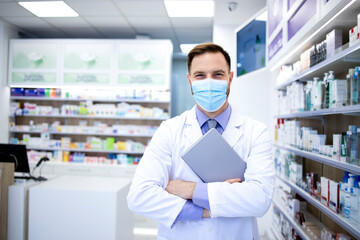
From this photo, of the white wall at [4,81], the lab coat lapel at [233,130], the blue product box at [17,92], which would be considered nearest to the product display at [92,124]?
the blue product box at [17,92]

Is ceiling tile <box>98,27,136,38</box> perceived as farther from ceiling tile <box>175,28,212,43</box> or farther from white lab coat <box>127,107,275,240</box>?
white lab coat <box>127,107,275,240</box>

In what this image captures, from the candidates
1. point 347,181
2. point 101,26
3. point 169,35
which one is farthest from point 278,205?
point 101,26

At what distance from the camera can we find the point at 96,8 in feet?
15.1

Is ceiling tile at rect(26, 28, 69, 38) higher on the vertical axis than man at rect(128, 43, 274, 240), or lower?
higher

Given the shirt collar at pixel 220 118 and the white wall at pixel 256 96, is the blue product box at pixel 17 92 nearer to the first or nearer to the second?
the white wall at pixel 256 96

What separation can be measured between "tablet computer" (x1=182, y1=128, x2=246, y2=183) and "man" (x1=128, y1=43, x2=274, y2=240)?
5 centimetres

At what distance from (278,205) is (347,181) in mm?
1511

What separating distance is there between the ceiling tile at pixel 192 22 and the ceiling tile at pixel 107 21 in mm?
968

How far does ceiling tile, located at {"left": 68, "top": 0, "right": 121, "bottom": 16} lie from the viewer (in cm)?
443

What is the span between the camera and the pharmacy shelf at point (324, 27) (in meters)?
1.63

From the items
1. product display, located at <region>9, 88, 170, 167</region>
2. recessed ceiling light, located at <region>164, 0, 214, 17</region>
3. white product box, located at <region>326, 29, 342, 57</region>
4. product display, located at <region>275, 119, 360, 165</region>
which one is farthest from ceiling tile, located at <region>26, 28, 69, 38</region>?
white product box, located at <region>326, 29, 342, 57</region>

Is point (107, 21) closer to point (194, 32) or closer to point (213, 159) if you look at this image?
point (194, 32)

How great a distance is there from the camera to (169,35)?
19.6 feet

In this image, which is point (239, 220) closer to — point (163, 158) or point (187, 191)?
point (187, 191)
